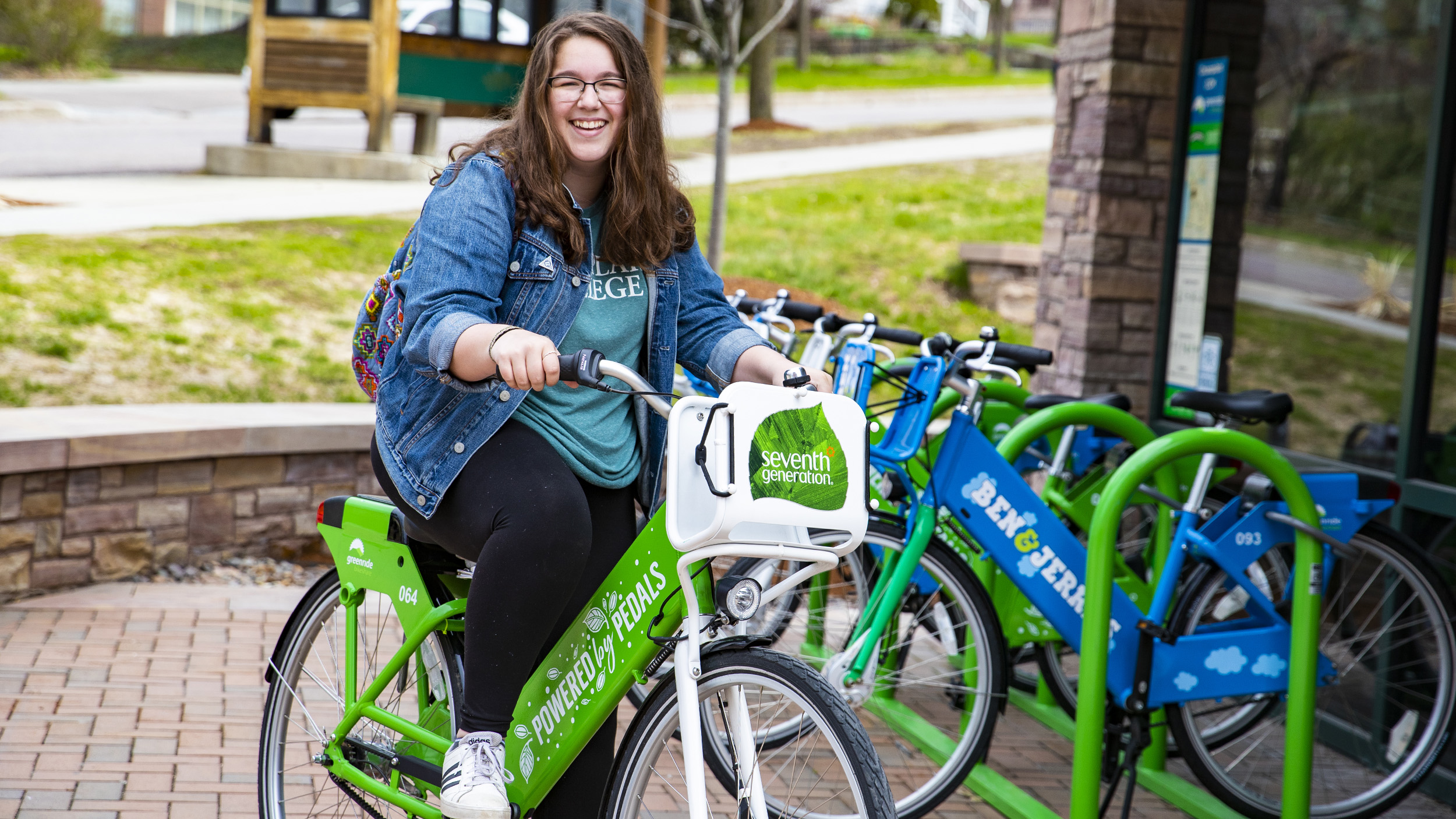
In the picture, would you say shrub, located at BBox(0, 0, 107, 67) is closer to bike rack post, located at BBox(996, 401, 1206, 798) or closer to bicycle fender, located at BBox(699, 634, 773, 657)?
bike rack post, located at BBox(996, 401, 1206, 798)

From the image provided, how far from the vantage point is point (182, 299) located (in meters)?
7.46

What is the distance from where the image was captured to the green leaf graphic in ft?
6.28

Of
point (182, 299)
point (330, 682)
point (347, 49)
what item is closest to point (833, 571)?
point (330, 682)

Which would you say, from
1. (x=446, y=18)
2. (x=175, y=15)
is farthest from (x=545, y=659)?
(x=175, y=15)

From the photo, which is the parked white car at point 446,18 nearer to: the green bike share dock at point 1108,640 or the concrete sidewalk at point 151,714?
the concrete sidewalk at point 151,714

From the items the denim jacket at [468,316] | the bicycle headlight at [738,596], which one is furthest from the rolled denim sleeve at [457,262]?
the bicycle headlight at [738,596]

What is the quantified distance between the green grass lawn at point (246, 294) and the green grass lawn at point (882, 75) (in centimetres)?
1279

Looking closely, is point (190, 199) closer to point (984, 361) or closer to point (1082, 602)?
point (984, 361)

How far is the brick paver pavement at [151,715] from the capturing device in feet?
10.9

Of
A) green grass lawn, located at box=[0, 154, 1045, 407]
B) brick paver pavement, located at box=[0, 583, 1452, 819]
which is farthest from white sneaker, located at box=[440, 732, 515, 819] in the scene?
green grass lawn, located at box=[0, 154, 1045, 407]

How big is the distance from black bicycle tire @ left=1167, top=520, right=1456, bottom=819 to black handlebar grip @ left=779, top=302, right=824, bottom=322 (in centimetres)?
150

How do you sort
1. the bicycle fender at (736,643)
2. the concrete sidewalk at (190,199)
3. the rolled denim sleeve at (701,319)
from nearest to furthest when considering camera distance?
the bicycle fender at (736,643)
the rolled denim sleeve at (701,319)
the concrete sidewalk at (190,199)

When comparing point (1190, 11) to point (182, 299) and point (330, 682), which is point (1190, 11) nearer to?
point (330, 682)

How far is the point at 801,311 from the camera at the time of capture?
4434 millimetres
